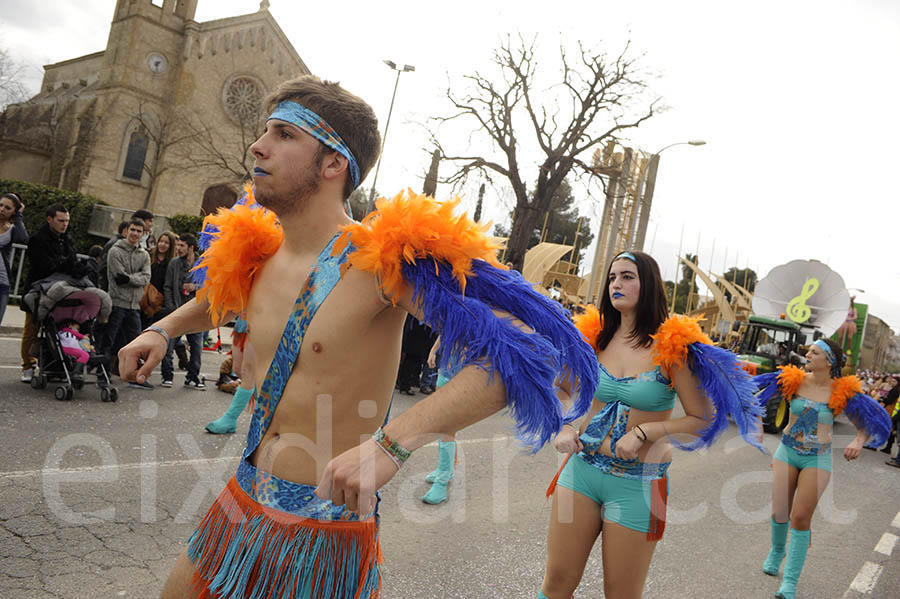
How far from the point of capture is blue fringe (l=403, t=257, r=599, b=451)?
1.46 meters

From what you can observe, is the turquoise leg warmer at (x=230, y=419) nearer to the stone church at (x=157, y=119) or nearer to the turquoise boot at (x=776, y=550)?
the turquoise boot at (x=776, y=550)

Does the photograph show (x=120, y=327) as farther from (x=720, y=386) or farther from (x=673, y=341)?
(x=720, y=386)

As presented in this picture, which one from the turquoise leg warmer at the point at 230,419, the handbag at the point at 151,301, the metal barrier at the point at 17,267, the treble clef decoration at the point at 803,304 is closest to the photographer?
the turquoise leg warmer at the point at 230,419

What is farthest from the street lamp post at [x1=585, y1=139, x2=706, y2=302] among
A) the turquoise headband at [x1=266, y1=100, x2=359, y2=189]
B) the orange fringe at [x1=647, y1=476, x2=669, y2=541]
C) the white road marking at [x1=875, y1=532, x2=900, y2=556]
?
the turquoise headband at [x1=266, y1=100, x2=359, y2=189]

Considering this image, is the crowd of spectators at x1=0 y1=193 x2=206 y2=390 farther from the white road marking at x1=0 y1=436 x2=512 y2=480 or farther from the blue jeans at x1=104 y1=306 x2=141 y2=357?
the white road marking at x1=0 y1=436 x2=512 y2=480

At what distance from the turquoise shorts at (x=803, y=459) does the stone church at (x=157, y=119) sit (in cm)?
2578

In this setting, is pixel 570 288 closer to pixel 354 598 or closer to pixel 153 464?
pixel 153 464

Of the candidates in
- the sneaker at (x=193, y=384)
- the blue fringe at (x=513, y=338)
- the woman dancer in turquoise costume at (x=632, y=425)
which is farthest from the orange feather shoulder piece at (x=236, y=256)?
the sneaker at (x=193, y=384)

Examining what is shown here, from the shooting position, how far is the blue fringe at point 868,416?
5059mm

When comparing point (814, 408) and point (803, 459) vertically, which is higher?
point (814, 408)

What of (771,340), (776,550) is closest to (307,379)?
(776,550)

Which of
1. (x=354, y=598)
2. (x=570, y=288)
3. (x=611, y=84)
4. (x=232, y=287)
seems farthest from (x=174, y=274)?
(x=570, y=288)

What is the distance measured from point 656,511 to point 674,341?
764 mm

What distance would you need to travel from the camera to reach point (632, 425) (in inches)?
119
